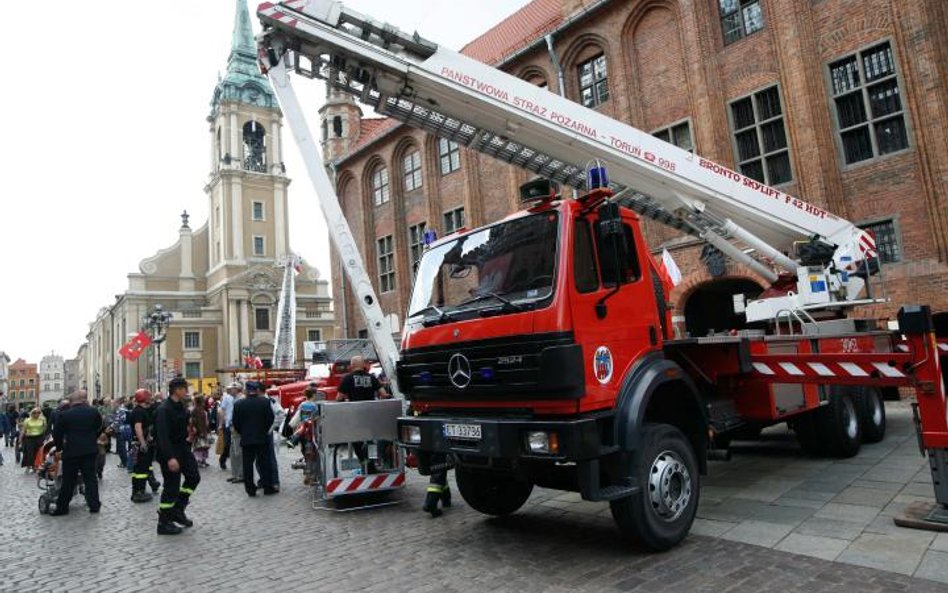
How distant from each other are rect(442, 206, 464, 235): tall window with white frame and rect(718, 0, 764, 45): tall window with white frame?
1174 centimetres

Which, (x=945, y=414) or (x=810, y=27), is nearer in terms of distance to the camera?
(x=945, y=414)

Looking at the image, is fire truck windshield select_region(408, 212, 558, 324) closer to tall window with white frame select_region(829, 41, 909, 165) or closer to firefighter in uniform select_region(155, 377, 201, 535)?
firefighter in uniform select_region(155, 377, 201, 535)

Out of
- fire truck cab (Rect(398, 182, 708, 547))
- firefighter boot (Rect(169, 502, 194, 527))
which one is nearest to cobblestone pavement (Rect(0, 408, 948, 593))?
firefighter boot (Rect(169, 502, 194, 527))

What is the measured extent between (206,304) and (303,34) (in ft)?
221

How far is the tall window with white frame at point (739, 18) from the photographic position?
16.3 m

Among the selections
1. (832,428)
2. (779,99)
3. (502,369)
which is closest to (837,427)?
(832,428)

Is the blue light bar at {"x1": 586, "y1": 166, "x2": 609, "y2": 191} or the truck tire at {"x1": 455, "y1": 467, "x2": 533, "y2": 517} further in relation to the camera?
the truck tire at {"x1": 455, "y1": 467, "x2": 533, "y2": 517}

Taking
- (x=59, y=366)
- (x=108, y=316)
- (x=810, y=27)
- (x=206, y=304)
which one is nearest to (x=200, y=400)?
(x=810, y=27)

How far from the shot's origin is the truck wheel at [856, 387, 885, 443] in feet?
27.8

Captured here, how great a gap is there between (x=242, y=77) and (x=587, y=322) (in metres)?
73.8

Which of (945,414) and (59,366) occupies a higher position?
(59,366)

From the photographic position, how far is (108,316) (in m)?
84.4

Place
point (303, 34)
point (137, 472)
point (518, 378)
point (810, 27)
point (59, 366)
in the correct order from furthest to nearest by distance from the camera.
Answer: point (59, 366)
point (810, 27)
point (137, 472)
point (303, 34)
point (518, 378)

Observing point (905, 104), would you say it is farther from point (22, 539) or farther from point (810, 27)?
point (22, 539)
